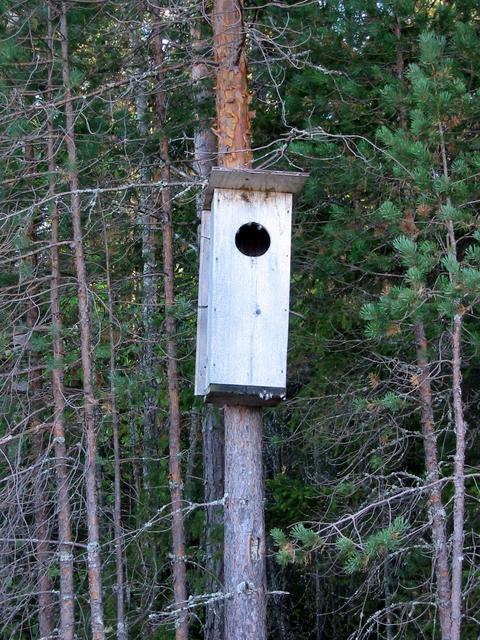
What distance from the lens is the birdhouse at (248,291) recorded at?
559cm

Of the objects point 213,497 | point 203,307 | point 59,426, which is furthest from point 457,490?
point 213,497

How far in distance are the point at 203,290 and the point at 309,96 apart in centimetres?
219

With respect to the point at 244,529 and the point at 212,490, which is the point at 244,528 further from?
the point at 212,490

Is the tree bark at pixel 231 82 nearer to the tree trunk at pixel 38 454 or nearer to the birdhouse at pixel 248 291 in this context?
the birdhouse at pixel 248 291

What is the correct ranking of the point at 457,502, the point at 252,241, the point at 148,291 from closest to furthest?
the point at 457,502
the point at 252,241
the point at 148,291

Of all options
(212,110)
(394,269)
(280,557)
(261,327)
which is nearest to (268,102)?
(212,110)

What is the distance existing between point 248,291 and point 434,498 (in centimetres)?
209

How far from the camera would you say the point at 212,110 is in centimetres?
820

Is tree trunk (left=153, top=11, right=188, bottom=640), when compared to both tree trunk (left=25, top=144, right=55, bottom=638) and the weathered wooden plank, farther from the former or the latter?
the weathered wooden plank

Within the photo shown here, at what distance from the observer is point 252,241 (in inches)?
240

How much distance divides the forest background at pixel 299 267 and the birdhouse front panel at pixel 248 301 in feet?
1.56

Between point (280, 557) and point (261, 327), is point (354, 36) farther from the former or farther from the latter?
point (280, 557)

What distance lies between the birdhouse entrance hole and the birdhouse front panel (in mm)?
106

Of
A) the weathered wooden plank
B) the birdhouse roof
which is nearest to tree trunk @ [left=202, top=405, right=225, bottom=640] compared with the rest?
the weathered wooden plank
